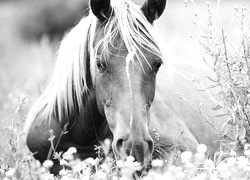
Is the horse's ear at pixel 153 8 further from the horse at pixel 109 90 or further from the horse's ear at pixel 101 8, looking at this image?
the horse's ear at pixel 101 8

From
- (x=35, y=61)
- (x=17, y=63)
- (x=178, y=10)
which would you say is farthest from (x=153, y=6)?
(x=178, y=10)

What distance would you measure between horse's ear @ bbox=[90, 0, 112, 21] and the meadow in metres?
0.54

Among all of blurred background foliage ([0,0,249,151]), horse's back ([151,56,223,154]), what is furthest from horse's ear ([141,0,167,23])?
blurred background foliage ([0,0,249,151])

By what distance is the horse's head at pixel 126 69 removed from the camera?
3.52 meters

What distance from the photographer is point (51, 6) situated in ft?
43.4

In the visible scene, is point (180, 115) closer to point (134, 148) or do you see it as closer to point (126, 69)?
point (126, 69)

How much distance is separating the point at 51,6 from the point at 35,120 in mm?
8924

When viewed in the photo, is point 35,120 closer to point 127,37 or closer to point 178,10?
point 127,37

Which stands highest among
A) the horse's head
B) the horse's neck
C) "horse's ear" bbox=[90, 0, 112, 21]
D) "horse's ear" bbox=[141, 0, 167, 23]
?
"horse's ear" bbox=[90, 0, 112, 21]

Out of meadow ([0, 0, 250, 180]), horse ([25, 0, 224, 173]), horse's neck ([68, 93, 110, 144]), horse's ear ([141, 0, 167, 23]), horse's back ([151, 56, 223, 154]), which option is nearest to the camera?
meadow ([0, 0, 250, 180])

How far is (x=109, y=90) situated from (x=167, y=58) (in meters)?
0.54

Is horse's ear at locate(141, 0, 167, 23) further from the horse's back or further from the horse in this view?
the horse's back

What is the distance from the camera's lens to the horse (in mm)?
3635

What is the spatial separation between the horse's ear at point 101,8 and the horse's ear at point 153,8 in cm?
28
